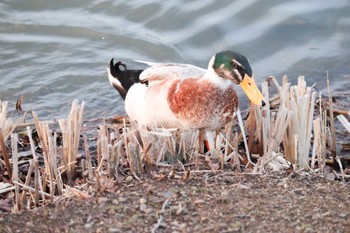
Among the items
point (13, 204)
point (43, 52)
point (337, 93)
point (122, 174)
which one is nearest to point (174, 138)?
point (122, 174)

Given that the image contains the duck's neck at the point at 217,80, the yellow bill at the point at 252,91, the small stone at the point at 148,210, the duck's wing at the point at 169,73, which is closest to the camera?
the small stone at the point at 148,210

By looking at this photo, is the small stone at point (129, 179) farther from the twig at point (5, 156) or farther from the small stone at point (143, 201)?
the twig at point (5, 156)

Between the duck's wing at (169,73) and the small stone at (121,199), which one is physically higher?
the duck's wing at (169,73)

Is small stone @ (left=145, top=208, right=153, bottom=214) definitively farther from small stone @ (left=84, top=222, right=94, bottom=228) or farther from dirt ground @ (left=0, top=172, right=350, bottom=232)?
small stone @ (left=84, top=222, right=94, bottom=228)

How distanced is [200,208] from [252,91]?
1482mm

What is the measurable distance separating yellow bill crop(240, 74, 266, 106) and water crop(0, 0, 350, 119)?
2.59m

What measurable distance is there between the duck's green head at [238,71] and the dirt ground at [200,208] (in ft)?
3.06

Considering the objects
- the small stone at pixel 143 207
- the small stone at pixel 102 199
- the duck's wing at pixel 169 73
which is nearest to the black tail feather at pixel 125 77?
the duck's wing at pixel 169 73

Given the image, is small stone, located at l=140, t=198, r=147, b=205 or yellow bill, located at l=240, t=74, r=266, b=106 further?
yellow bill, located at l=240, t=74, r=266, b=106

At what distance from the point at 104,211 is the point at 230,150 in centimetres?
166

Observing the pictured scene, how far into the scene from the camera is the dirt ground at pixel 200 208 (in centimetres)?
401

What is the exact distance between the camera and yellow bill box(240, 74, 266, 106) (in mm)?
5434

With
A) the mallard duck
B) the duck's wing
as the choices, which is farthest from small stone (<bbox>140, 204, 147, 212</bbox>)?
the duck's wing

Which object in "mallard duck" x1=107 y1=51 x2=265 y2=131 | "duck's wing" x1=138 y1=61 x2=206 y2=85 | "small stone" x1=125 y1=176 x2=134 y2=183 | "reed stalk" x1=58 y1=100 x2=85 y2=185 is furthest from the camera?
"duck's wing" x1=138 y1=61 x2=206 y2=85
